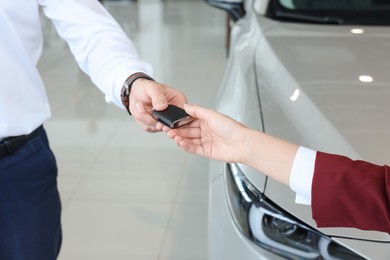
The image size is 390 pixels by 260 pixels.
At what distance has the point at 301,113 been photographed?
4.11 ft

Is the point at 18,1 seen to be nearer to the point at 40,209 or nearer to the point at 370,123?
the point at 40,209

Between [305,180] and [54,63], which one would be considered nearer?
[305,180]

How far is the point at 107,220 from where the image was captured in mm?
2293

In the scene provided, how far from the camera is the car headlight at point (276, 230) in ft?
3.42

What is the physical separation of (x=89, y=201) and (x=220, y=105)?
1.11 m

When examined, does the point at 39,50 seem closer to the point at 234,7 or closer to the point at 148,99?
the point at 148,99

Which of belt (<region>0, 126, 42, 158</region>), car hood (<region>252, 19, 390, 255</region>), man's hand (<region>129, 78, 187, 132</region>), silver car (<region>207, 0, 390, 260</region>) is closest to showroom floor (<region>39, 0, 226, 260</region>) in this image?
silver car (<region>207, 0, 390, 260</region>)

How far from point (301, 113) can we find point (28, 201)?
0.69 m

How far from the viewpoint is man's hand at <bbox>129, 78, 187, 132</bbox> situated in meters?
0.98

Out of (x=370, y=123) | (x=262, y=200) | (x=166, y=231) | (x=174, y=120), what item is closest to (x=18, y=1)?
(x=174, y=120)

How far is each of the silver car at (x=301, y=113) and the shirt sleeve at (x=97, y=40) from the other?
367mm

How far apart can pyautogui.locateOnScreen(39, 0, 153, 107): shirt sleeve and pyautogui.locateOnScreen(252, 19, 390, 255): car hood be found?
382 mm

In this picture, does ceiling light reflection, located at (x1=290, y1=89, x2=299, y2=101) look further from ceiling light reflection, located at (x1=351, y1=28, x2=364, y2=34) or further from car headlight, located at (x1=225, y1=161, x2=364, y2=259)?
ceiling light reflection, located at (x1=351, y1=28, x2=364, y2=34)

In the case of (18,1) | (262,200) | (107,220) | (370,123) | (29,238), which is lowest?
(107,220)
